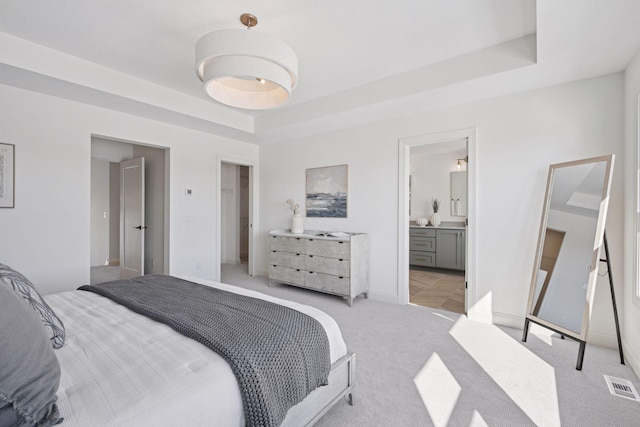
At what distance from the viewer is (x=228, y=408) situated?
1115mm

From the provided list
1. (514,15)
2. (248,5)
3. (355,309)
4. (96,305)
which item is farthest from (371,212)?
(96,305)

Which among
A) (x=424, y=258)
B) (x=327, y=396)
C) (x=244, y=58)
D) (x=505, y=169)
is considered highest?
(x=244, y=58)

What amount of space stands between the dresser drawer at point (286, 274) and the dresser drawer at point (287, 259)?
0.06 metres

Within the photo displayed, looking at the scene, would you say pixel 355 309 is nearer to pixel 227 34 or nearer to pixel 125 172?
pixel 227 34

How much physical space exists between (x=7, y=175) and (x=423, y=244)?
19.4 ft

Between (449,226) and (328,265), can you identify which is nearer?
(328,265)

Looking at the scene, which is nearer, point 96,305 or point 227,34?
point 227,34

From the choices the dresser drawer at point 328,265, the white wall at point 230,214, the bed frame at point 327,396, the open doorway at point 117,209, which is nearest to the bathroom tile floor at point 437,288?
A: the dresser drawer at point 328,265

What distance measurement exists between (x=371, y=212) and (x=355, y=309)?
1272 millimetres

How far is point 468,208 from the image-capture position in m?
3.28

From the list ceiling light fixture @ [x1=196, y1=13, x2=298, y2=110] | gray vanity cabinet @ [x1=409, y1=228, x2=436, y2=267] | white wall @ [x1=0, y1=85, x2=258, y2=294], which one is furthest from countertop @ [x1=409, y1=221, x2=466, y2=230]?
white wall @ [x1=0, y1=85, x2=258, y2=294]

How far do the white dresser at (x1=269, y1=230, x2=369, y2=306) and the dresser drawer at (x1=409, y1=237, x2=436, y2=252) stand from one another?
2300 mm

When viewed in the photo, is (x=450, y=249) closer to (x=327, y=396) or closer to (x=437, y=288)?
(x=437, y=288)

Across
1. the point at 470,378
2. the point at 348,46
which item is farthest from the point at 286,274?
the point at 348,46
